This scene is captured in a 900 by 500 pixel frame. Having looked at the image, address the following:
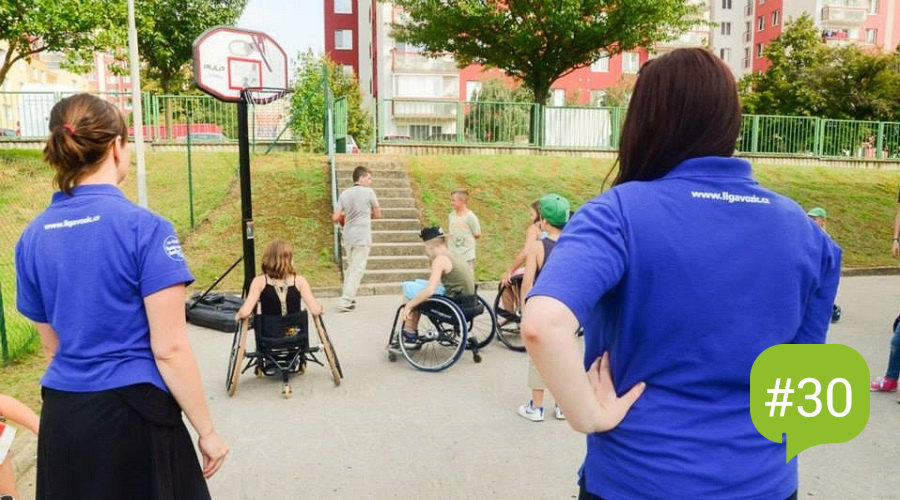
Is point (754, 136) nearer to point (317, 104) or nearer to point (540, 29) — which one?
point (540, 29)

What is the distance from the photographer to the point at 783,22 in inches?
1987

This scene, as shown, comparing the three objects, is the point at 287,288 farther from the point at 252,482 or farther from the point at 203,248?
the point at 203,248

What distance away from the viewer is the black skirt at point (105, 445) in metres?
2.04

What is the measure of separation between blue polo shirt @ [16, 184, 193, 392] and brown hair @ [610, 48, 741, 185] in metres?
1.43

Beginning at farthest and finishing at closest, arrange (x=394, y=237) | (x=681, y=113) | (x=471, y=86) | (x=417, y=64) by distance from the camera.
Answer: (x=471, y=86) < (x=417, y=64) < (x=394, y=237) < (x=681, y=113)

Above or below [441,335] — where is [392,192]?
above

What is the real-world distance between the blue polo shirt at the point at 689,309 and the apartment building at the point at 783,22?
52.3m

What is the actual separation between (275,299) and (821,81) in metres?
30.5

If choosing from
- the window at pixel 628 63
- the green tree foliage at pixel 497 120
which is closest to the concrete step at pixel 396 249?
the green tree foliage at pixel 497 120

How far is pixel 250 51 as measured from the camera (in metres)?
9.41

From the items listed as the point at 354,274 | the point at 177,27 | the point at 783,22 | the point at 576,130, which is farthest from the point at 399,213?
the point at 783,22

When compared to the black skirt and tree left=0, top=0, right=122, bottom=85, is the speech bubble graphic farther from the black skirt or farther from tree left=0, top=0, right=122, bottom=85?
tree left=0, top=0, right=122, bottom=85

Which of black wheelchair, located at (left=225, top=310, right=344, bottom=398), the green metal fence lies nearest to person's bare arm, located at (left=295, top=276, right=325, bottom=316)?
black wheelchair, located at (left=225, top=310, right=344, bottom=398)

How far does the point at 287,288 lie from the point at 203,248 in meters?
6.75
